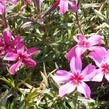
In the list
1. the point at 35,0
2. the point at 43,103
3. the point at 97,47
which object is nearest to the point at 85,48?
the point at 97,47

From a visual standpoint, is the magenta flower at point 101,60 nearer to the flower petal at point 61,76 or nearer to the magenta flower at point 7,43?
the flower petal at point 61,76

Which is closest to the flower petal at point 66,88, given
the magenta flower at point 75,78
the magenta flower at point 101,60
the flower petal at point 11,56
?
the magenta flower at point 75,78

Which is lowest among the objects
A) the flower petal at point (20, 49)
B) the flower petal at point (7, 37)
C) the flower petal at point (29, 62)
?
the flower petal at point (29, 62)

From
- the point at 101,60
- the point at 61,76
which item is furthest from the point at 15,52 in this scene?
the point at 101,60

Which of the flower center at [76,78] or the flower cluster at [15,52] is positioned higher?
the flower cluster at [15,52]

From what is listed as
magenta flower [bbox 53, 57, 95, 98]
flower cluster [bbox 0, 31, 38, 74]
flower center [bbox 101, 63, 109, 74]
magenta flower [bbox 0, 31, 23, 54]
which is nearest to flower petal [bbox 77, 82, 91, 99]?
magenta flower [bbox 53, 57, 95, 98]

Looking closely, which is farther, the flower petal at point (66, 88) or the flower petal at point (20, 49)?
the flower petal at point (20, 49)

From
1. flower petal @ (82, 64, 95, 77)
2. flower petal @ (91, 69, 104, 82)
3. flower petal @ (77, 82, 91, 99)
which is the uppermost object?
flower petal @ (82, 64, 95, 77)

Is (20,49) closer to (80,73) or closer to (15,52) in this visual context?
(15,52)

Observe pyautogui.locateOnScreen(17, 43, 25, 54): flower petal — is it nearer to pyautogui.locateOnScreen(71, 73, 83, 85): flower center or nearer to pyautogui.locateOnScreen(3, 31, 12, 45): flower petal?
pyautogui.locateOnScreen(3, 31, 12, 45): flower petal
